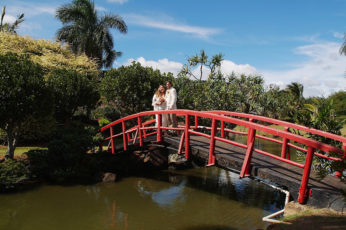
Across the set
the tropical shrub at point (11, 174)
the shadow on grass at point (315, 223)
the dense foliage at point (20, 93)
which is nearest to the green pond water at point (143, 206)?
the tropical shrub at point (11, 174)

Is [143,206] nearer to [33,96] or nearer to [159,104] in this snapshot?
[159,104]

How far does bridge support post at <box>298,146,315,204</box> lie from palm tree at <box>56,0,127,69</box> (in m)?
26.8

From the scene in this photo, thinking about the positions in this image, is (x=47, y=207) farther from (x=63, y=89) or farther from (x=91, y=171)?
(x=63, y=89)

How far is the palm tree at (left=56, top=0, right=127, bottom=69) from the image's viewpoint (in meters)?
28.8

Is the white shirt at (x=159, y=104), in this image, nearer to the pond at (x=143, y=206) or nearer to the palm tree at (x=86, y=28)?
the pond at (x=143, y=206)

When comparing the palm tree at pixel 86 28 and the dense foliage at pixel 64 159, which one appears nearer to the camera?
the dense foliage at pixel 64 159

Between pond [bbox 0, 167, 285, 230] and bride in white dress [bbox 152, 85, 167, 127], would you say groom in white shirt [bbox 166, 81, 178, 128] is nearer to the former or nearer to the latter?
bride in white dress [bbox 152, 85, 167, 127]

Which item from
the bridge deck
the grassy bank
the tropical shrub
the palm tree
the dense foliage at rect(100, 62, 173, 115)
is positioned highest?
the palm tree

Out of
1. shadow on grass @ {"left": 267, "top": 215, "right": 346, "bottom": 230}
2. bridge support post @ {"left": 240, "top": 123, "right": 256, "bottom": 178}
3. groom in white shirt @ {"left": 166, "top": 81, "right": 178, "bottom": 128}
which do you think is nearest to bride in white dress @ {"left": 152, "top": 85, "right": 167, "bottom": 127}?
groom in white shirt @ {"left": 166, "top": 81, "right": 178, "bottom": 128}

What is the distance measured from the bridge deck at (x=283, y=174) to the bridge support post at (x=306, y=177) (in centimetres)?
14

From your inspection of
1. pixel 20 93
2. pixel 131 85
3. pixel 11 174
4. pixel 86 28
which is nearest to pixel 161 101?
pixel 20 93

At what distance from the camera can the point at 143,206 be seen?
982cm

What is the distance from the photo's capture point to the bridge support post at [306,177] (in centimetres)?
532

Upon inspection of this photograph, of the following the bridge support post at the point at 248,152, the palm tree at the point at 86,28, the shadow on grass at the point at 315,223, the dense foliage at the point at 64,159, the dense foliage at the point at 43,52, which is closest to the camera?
the shadow on grass at the point at 315,223
